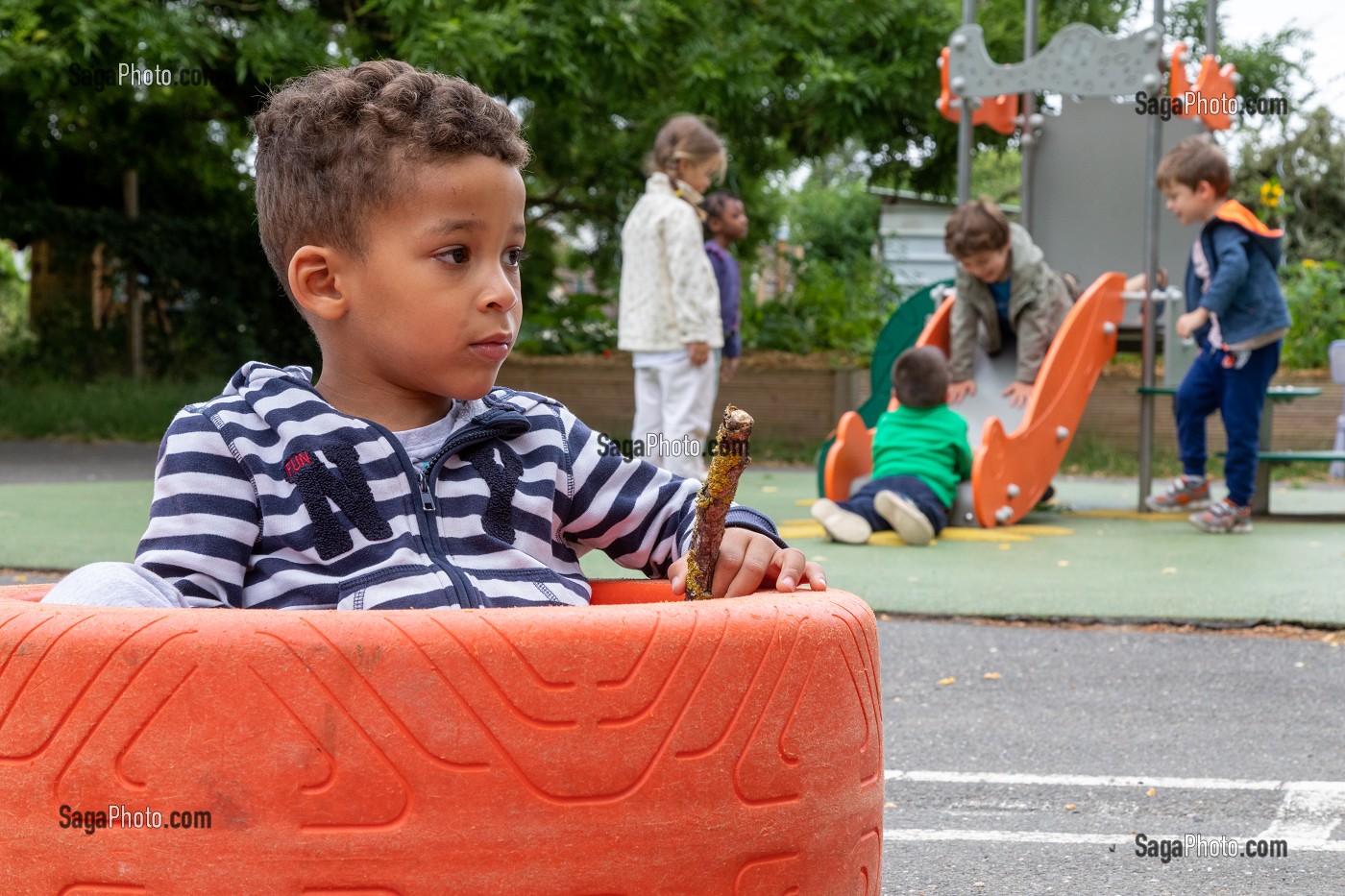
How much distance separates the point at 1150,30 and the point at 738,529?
279 inches

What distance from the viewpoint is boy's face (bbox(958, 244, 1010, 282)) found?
25.2 feet

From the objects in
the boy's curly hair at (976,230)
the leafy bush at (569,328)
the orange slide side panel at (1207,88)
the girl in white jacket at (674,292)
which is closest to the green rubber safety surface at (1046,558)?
the girl in white jacket at (674,292)

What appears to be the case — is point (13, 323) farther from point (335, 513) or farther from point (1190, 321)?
point (335, 513)

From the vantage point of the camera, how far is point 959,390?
7.98m

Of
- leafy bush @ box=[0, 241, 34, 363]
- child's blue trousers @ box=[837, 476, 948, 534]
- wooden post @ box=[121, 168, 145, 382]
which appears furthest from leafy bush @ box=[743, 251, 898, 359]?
leafy bush @ box=[0, 241, 34, 363]

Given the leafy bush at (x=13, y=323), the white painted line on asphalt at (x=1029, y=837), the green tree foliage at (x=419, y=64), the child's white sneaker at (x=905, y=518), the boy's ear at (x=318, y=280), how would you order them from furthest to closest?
the leafy bush at (x=13, y=323), the green tree foliage at (x=419, y=64), the child's white sneaker at (x=905, y=518), the white painted line on asphalt at (x=1029, y=837), the boy's ear at (x=318, y=280)

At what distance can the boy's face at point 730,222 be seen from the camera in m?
8.51

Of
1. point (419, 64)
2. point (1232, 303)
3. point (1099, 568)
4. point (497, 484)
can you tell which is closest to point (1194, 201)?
point (1232, 303)

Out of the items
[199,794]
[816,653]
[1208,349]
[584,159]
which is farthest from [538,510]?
[584,159]

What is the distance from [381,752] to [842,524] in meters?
5.27

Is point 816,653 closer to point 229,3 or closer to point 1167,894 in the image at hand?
point 1167,894

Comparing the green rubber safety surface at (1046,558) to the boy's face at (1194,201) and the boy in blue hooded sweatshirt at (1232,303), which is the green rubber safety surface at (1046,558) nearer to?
the boy in blue hooded sweatshirt at (1232,303)

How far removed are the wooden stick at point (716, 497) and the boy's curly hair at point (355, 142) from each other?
1.61ft

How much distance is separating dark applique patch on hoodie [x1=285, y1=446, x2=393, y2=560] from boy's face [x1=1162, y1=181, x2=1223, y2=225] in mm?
6440
